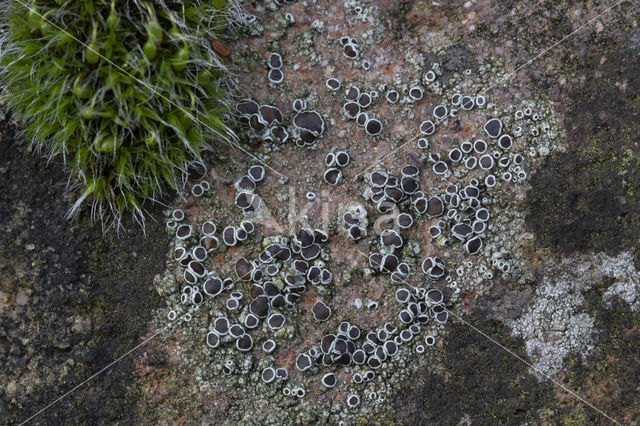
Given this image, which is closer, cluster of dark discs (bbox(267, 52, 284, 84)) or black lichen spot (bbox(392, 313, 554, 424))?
black lichen spot (bbox(392, 313, 554, 424))

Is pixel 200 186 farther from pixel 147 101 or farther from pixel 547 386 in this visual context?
pixel 547 386

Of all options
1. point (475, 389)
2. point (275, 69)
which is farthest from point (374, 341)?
point (275, 69)

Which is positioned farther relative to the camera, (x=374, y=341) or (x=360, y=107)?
(x=360, y=107)

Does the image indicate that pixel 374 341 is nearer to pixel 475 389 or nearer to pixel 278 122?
pixel 475 389

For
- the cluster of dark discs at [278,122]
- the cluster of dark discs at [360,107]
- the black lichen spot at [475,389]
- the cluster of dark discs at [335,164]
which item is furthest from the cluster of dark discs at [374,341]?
the cluster of dark discs at [278,122]

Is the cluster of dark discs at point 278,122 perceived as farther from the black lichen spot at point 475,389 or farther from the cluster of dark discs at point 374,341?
the black lichen spot at point 475,389

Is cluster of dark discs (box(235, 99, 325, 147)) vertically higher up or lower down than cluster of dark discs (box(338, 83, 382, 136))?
lower down

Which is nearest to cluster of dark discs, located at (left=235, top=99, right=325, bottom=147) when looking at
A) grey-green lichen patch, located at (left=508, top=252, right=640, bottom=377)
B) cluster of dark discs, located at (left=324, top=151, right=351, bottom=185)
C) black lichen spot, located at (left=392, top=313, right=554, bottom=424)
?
cluster of dark discs, located at (left=324, top=151, right=351, bottom=185)

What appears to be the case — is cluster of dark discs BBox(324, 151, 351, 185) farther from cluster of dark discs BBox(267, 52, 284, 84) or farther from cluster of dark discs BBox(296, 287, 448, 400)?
cluster of dark discs BBox(296, 287, 448, 400)

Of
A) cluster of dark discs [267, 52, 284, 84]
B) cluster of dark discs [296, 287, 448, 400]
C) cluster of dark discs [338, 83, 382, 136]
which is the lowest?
cluster of dark discs [296, 287, 448, 400]

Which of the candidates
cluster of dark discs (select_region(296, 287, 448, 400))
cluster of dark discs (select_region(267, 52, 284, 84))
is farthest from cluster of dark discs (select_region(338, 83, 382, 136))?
cluster of dark discs (select_region(296, 287, 448, 400))

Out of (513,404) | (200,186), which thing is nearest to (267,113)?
(200,186)

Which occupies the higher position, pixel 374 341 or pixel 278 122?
pixel 278 122
